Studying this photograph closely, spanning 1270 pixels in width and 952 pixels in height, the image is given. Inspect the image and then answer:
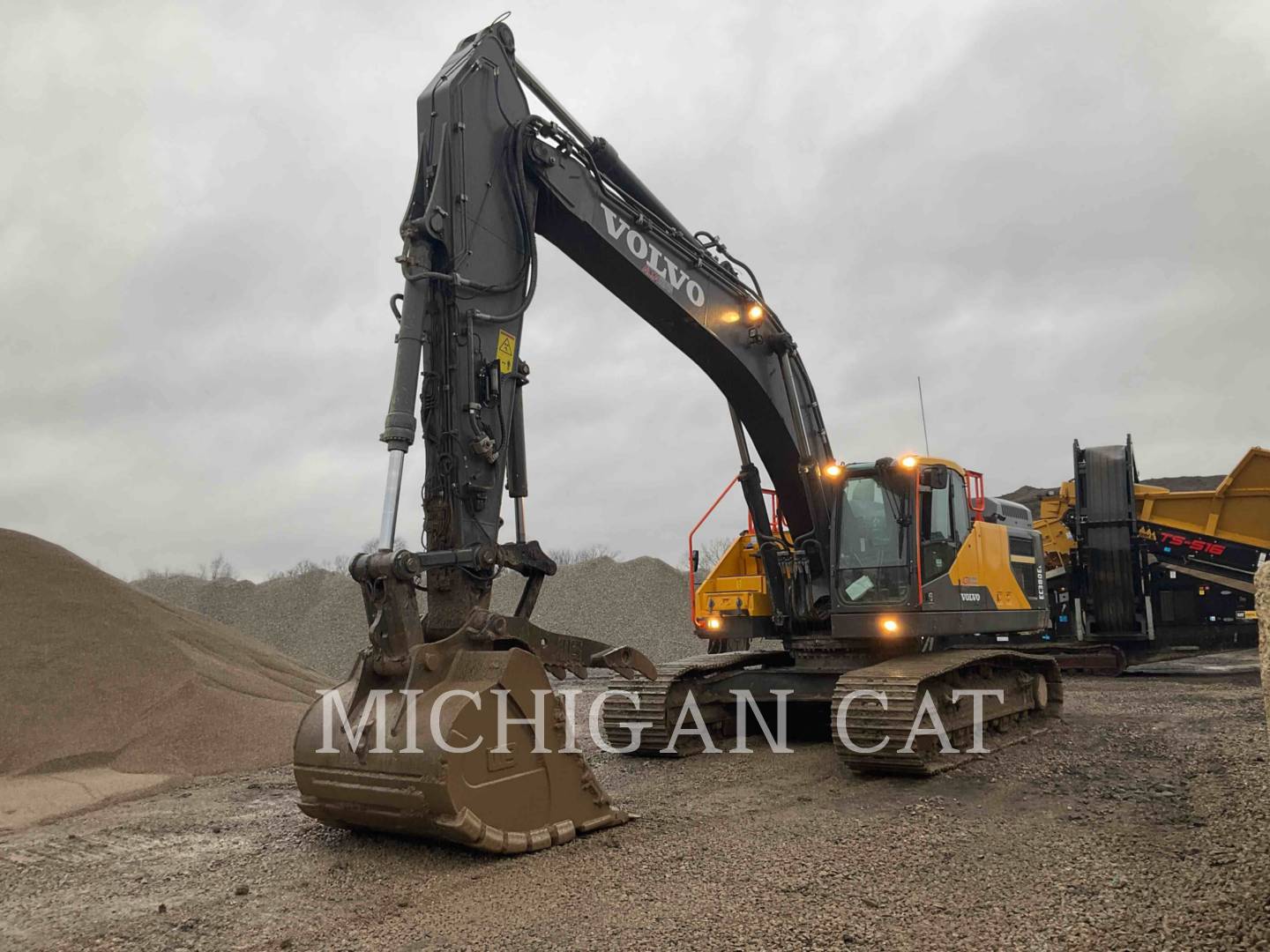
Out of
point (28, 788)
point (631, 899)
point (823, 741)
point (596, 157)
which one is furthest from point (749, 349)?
point (28, 788)

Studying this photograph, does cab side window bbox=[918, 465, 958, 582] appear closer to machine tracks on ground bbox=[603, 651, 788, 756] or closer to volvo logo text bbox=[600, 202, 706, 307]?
machine tracks on ground bbox=[603, 651, 788, 756]

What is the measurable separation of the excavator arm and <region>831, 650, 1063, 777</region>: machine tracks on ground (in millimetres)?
2811

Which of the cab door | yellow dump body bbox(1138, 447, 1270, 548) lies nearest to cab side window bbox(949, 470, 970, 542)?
the cab door

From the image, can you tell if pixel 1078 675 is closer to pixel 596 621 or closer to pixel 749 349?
pixel 749 349

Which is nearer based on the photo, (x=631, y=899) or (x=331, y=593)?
(x=631, y=899)

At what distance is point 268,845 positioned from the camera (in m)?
5.50

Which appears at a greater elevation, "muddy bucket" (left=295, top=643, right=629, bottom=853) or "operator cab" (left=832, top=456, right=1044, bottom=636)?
"operator cab" (left=832, top=456, right=1044, bottom=636)

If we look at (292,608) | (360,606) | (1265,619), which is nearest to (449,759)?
(1265,619)

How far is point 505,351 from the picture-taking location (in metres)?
5.91

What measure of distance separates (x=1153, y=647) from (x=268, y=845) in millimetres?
13820

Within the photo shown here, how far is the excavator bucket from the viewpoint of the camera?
471 centimetres

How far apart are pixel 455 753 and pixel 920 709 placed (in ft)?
12.5
